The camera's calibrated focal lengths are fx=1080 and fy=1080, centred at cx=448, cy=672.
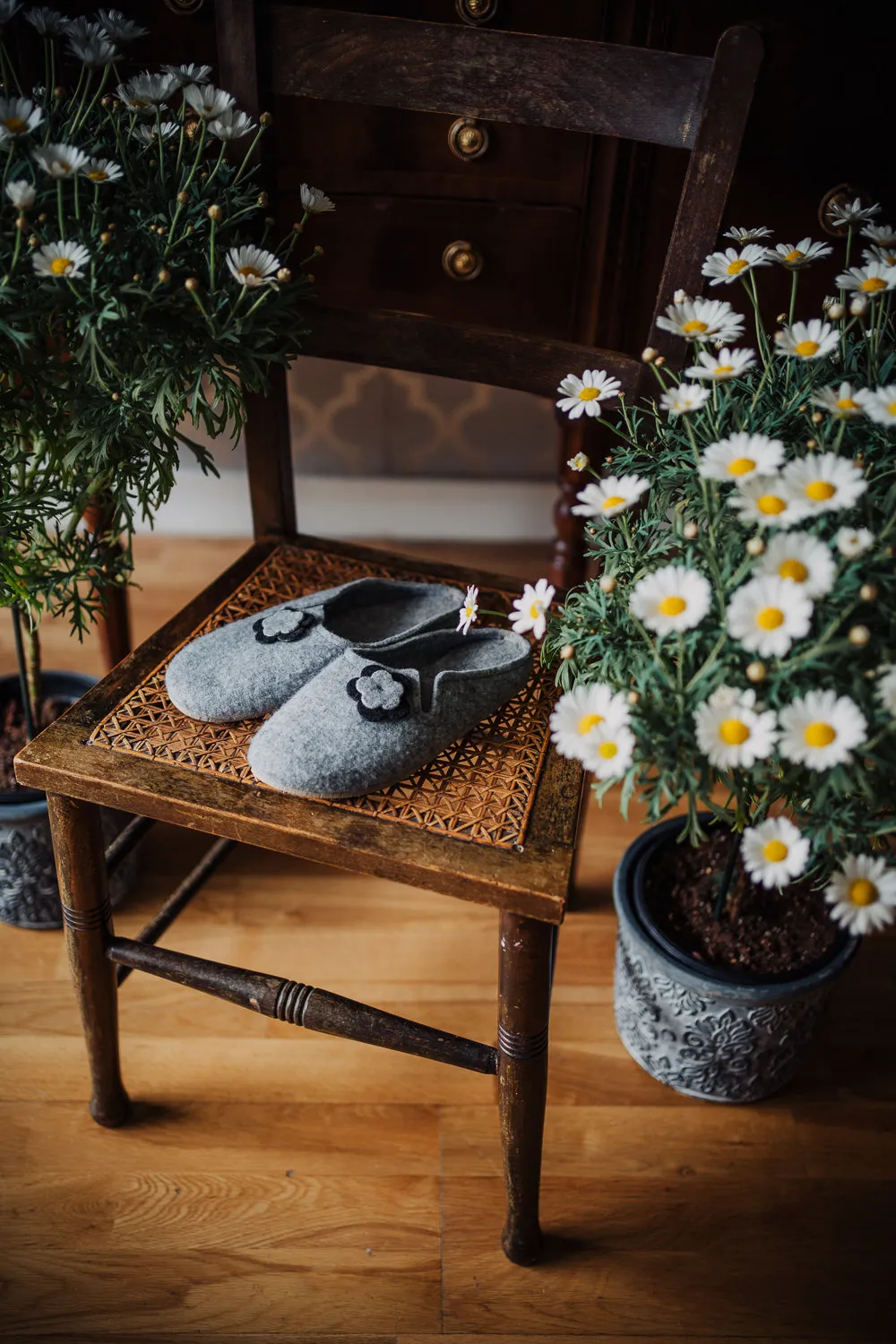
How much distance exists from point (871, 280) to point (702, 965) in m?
0.59

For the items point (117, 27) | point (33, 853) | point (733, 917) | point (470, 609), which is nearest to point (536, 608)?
point (470, 609)

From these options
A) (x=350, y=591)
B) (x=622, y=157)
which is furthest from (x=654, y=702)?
(x=622, y=157)

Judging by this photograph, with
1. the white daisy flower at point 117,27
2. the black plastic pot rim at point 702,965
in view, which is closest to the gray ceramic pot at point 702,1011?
the black plastic pot rim at point 702,965

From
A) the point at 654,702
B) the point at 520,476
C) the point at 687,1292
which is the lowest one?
the point at 687,1292

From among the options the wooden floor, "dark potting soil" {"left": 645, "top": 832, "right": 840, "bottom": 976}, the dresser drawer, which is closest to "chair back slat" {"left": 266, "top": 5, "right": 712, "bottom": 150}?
the dresser drawer

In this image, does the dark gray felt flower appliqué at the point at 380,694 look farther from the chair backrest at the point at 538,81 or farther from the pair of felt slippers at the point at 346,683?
the chair backrest at the point at 538,81

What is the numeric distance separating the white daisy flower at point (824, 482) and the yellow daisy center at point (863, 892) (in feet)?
0.74

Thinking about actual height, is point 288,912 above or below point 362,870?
below

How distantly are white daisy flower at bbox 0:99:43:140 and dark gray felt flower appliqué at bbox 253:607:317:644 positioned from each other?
0.40m

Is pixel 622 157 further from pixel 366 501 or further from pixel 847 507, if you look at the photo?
pixel 366 501

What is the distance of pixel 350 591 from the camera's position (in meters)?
0.99

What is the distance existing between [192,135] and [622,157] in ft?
1.69

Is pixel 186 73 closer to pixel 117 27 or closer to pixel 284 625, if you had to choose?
pixel 117 27

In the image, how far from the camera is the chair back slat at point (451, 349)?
0.96 metres
